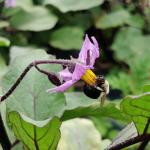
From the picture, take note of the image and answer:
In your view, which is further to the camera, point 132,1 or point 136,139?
point 132,1

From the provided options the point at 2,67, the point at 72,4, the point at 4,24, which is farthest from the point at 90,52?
the point at 72,4

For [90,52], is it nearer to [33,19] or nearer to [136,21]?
[33,19]

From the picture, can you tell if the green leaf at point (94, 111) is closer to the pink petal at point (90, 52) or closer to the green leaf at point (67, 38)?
the pink petal at point (90, 52)

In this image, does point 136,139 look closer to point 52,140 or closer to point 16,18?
point 52,140

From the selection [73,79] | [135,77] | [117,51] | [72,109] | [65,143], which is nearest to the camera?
[73,79]

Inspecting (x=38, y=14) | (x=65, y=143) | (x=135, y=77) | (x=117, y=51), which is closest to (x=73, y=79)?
(x=65, y=143)

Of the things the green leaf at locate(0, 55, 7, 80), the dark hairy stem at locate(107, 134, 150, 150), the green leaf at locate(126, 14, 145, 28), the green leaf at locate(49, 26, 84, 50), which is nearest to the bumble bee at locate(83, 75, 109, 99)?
the dark hairy stem at locate(107, 134, 150, 150)
